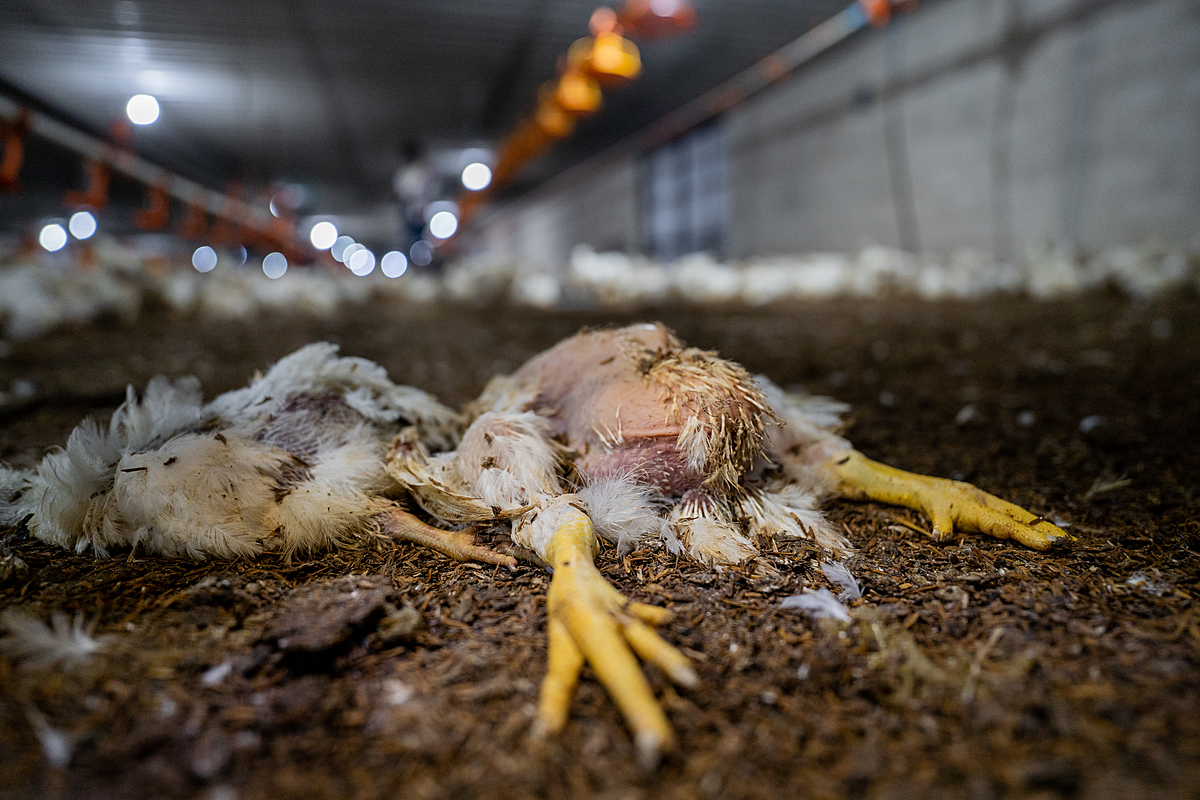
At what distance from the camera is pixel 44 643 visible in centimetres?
103

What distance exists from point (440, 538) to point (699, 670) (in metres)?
0.70

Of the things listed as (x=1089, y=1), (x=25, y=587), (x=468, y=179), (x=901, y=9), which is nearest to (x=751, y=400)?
(x=25, y=587)

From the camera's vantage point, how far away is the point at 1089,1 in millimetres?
6457

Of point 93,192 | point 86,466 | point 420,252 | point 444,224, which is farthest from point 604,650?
point 444,224

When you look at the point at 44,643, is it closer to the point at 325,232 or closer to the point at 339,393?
the point at 339,393

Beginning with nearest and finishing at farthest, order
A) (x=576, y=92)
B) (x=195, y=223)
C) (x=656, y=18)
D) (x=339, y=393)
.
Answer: (x=339, y=393), (x=656, y=18), (x=576, y=92), (x=195, y=223)

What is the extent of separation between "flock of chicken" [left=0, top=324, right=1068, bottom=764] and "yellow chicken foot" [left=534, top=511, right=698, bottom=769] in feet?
0.05

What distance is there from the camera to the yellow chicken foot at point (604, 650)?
0.89 metres

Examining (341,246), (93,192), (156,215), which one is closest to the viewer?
(93,192)

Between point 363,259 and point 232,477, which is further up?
point 363,259

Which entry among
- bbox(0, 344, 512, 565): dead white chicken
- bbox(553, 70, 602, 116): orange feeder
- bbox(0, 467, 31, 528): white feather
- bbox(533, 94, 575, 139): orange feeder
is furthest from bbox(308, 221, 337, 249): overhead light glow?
bbox(0, 344, 512, 565): dead white chicken

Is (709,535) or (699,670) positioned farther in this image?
(709,535)

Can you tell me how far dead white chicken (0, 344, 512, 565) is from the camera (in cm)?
137

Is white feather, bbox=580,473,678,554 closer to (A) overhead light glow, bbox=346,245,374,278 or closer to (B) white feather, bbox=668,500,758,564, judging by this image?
(B) white feather, bbox=668,500,758,564
